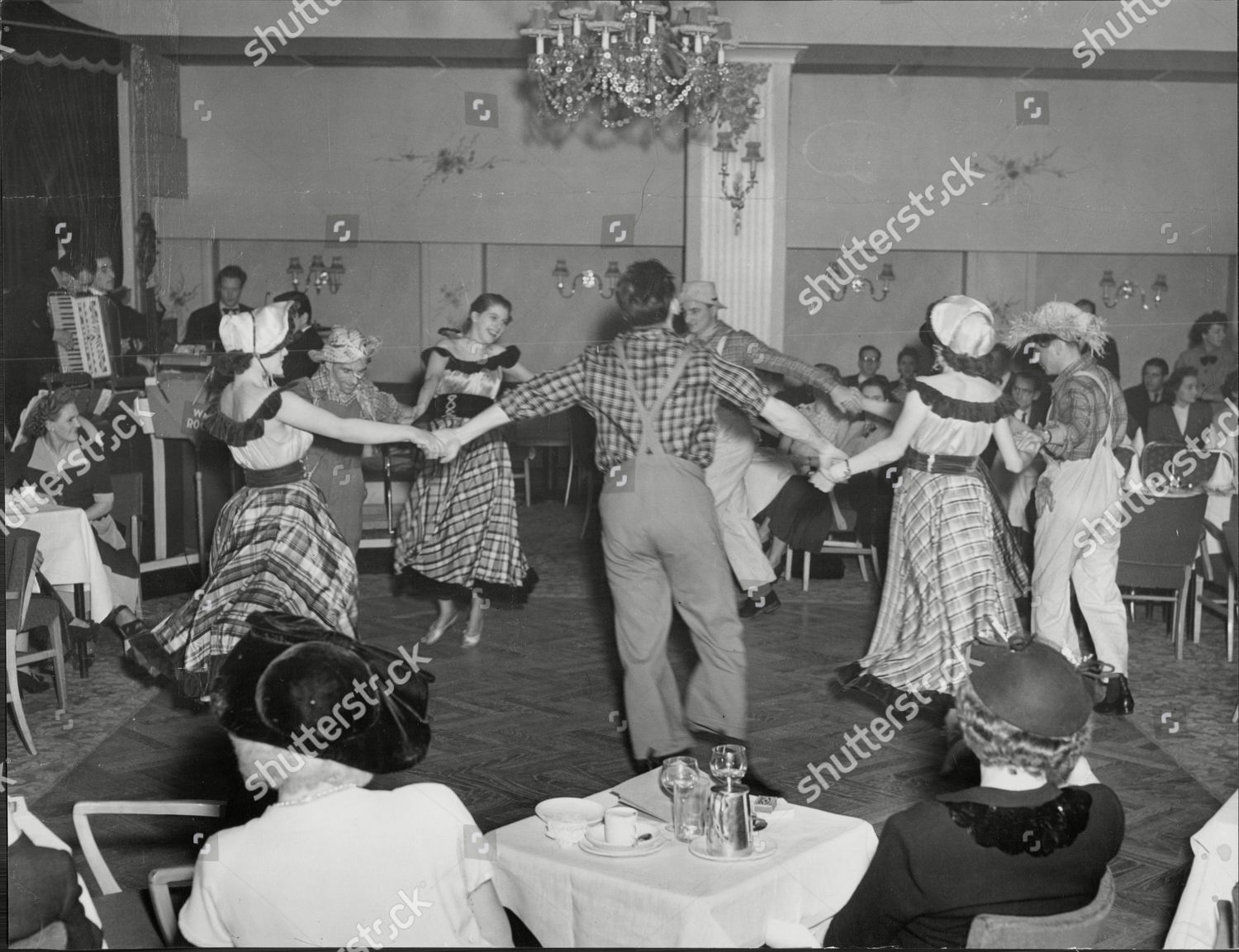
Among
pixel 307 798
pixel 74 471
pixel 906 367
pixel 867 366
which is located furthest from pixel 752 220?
pixel 307 798

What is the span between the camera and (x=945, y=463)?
14.9 ft

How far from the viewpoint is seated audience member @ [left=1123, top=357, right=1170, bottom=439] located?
213 inches

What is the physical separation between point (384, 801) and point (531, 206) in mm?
3182

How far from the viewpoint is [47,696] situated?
471 centimetres

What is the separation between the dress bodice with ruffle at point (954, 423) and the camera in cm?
445

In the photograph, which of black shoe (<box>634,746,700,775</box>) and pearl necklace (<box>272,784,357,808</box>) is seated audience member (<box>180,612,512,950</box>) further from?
black shoe (<box>634,746,700,775</box>)

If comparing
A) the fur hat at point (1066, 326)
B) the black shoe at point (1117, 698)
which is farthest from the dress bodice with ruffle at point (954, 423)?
the black shoe at point (1117, 698)

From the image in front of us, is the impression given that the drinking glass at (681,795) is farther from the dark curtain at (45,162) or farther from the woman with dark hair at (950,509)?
the dark curtain at (45,162)

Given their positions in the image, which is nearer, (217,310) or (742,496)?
(217,310)

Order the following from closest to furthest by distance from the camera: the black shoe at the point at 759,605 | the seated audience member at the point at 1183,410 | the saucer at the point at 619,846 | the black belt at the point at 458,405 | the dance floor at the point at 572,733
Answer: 1. the saucer at the point at 619,846
2. the dance floor at the point at 572,733
3. the black belt at the point at 458,405
4. the seated audience member at the point at 1183,410
5. the black shoe at the point at 759,605

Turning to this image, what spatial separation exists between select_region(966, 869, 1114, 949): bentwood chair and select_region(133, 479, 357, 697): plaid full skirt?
2.52m

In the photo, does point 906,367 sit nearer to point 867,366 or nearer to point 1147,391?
point 867,366

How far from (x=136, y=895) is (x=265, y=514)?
1.44 metres

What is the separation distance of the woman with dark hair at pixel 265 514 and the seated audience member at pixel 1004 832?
2.21m
